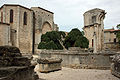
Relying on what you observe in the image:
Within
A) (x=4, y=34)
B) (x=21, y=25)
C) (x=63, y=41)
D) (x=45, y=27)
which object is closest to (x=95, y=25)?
(x=63, y=41)

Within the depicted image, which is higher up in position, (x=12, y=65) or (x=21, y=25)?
(x=21, y=25)

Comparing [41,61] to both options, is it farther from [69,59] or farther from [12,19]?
[12,19]

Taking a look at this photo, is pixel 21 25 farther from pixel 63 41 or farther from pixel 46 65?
pixel 46 65

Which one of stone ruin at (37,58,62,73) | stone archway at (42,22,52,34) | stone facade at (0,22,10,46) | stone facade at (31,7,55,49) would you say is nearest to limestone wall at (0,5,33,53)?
stone facade at (0,22,10,46)

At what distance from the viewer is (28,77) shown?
440 cm

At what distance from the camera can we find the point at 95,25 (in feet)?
107

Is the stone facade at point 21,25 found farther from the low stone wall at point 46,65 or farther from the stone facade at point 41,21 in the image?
the low stone wall at point 46,65

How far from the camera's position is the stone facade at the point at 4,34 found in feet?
80.7

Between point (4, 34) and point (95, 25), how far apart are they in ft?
74.8

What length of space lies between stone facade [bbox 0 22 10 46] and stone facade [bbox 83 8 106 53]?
65.8 feet

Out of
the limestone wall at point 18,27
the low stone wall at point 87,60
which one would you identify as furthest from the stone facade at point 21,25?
the low stone wall at point 87,60

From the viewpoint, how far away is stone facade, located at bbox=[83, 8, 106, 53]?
1280 inches

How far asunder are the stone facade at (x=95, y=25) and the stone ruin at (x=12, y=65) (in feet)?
89.5

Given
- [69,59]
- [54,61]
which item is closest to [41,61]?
[54,61]
